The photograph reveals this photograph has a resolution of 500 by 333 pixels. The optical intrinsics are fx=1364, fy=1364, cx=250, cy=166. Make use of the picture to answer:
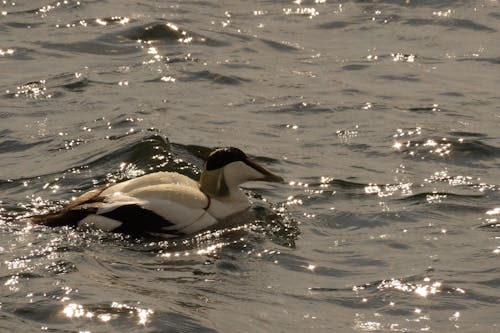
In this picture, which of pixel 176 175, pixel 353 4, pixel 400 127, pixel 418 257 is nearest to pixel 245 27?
pixel 353 4

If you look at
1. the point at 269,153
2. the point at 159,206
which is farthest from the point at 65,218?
the point at 269,153

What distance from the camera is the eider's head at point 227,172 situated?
12117 mm

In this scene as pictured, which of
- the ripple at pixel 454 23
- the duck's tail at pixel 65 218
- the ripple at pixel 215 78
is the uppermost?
the duck's tail at pixel 65 218

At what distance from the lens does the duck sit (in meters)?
11.1

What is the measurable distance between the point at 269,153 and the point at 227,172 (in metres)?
1.90

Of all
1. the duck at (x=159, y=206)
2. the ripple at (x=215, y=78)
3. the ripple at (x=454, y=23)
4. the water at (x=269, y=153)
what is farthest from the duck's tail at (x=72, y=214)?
the ripple at (x=454, y=23)

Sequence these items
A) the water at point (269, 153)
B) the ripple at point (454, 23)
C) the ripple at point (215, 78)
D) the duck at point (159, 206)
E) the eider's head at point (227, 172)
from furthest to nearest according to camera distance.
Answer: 1. the ripple at point (454, 23)
2. the ripple at point (215, 78)
3. the eider's head at point (227, 172)
4. the duck at point (159, 206)
5. the water at point (269, 153)

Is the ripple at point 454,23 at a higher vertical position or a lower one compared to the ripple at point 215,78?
higher

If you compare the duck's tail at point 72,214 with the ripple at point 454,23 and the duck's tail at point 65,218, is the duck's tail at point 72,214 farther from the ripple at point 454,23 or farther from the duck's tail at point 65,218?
the ripple at point 454,23

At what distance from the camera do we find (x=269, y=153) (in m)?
14.0

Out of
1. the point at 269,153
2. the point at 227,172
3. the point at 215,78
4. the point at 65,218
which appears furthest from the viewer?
the point at 215,78

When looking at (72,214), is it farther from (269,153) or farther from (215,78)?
(215,78)

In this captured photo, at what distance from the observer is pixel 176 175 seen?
39.2ft

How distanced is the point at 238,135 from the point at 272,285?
188 inches
